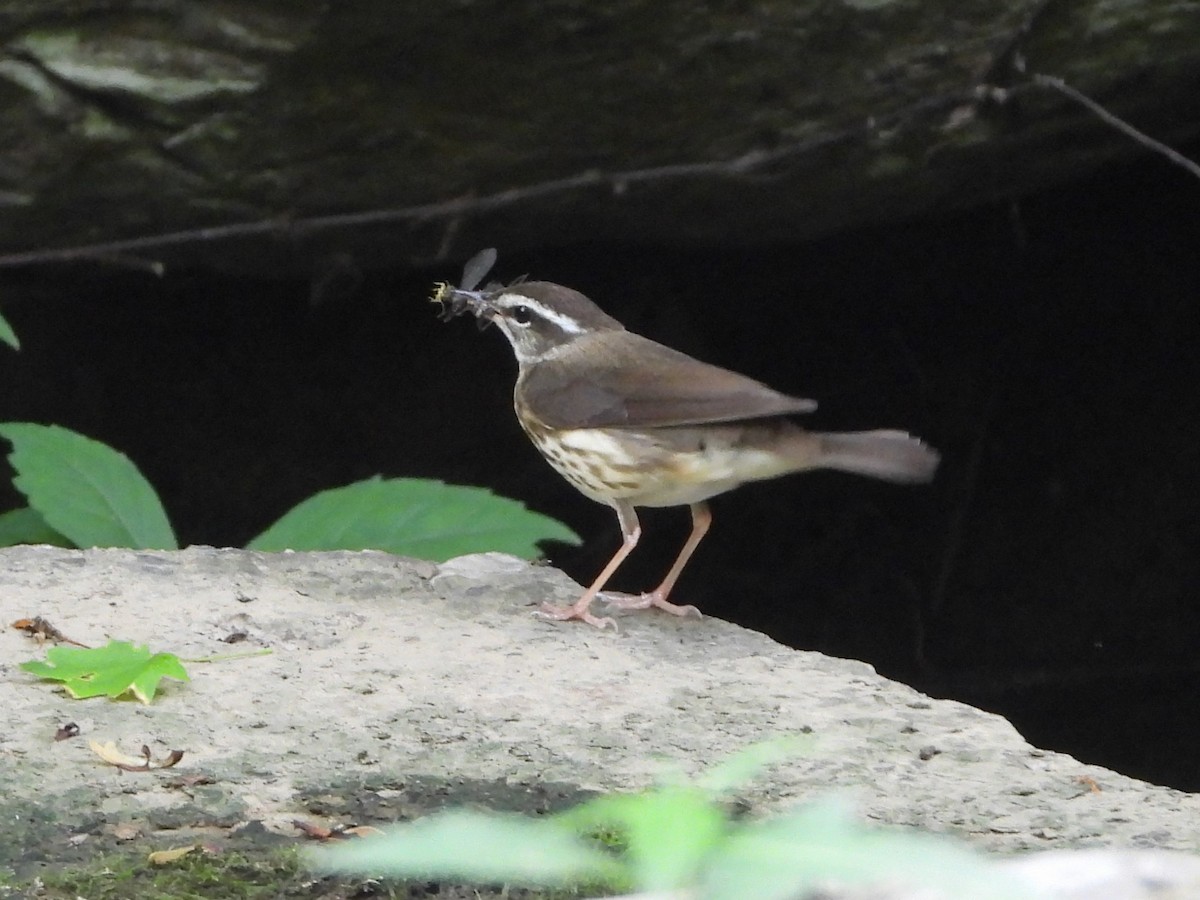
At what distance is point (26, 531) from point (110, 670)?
1753mm

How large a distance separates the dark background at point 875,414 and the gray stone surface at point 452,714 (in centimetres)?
208

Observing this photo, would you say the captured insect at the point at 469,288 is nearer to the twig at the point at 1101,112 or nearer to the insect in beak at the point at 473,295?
the insect in beak at the point at 473,295

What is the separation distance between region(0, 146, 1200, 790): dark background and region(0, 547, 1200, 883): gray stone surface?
2078mm

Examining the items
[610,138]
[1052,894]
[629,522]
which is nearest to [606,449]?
[629,522]

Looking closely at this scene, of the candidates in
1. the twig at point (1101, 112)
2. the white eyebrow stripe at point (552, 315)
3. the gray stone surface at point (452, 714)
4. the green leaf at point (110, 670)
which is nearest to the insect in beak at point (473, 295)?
the white eyebrow stripe at point (552, 315)

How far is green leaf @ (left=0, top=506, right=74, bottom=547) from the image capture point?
4.18 meters

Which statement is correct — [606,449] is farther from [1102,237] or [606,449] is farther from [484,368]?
[1102,237]

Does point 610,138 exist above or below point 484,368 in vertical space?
above

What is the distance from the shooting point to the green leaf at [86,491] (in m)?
3.88

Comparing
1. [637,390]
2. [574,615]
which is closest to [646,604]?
[574,615]

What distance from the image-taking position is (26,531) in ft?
13.8

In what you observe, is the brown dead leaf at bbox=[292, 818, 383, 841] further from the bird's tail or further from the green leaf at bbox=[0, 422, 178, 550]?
the green leaf at bbox=[0, 422, 178, 550]

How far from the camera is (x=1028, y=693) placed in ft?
20.8

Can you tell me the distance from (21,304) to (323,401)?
1078 mm
